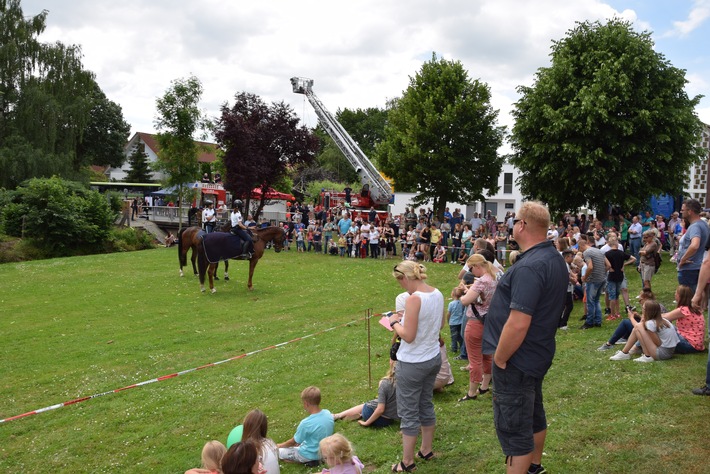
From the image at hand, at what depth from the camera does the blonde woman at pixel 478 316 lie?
7266mm

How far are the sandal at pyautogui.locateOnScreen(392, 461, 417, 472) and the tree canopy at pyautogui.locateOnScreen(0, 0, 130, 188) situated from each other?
3987 centimetres

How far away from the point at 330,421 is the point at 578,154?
71.5 feet

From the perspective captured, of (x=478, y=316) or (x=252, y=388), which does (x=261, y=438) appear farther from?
(x=252, y=388)

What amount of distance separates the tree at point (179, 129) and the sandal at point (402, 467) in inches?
1188

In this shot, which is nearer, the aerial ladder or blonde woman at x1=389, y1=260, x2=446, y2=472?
blonde woman at x1=389, y1=260, x2=446, y2=472

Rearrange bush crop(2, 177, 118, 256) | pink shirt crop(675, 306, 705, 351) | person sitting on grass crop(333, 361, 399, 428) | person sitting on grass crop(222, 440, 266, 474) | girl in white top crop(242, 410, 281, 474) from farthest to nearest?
bush crop(2, 177, 118, 256)
pink shirt crop(675, 306, 705, 351)
person sitting on grass crop(333, 361, 399, 428)
girl in white top crop(242, 410, 281, 474)
person sitting on grass crop(222, 440, 266, 474)

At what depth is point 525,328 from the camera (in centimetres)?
394

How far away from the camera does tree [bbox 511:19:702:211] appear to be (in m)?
24.5

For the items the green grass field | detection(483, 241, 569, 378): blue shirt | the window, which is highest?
the window

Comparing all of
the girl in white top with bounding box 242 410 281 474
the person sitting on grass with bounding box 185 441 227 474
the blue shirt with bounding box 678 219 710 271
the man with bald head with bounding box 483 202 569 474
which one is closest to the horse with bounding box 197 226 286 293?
the blue shirt with bounding box 678 219 710 271

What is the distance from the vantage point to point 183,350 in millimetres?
11836

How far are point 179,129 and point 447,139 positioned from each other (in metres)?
16.4

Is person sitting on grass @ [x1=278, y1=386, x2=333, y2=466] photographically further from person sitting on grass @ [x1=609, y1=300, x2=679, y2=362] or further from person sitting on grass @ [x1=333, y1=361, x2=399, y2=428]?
person sitting on grass @ [x1=609, y1=300, x2=679, y2=362]

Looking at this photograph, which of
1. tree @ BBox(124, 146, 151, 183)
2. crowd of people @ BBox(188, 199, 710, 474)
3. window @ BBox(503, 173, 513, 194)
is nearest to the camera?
crowd of people @ BBox(188, 199, 710, 474)
